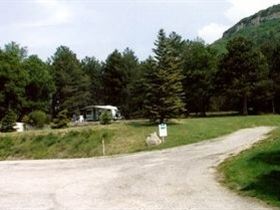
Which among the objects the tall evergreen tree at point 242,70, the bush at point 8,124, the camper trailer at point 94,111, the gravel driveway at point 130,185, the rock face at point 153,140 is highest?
the tall evergreen tree at point 242,70

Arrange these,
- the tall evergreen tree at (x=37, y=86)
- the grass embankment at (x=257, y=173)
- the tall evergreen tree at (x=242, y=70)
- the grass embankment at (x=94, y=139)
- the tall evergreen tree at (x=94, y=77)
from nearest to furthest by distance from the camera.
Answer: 1. the grass embankment at (x=257, y=173)
2. the grass embankment at (x=94, y=139)
3. the tall evergreen tree at (x=242, y=70)
4. the tall evergreen tree at (x=37, y=86)
5. the tall evergreen tree at (x=94, y=77)

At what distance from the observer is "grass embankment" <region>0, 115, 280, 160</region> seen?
4128 centimetres

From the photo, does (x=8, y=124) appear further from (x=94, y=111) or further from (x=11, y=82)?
(x=94, y=111)

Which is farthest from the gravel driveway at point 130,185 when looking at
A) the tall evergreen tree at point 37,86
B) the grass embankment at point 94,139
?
the tall evergreen tree at point 37,86

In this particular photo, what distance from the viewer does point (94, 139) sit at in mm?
44188

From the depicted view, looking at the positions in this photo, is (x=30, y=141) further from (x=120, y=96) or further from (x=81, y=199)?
(x=120, y=96)

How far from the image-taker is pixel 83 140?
1753 inches

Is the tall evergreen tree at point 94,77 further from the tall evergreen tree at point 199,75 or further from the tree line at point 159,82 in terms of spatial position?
the tall evergreen tree at point 199,75

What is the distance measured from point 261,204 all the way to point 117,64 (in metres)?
90.5

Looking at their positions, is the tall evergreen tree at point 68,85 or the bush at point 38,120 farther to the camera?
the tall evergreen tree at point 68,85

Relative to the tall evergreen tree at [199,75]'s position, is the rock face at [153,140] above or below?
below

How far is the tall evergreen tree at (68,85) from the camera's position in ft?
346

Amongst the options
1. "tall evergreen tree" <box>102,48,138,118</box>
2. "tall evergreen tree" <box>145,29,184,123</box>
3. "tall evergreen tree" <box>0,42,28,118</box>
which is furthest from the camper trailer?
"tall evergreen tree" <box>145,29,184,123</box>

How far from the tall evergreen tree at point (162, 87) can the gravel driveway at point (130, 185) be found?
614 inches
